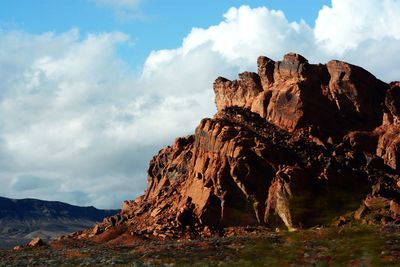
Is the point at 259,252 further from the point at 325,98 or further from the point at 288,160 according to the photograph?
the point at 325,98

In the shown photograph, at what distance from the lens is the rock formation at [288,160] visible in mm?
116794

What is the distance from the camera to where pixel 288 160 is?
411 feet

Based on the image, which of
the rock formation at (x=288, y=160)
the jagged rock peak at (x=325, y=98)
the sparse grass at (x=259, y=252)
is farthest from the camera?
the jagged rock peak at (x=325, y=98)

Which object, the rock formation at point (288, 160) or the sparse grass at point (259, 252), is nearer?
the sparse grass at point (259, 252)

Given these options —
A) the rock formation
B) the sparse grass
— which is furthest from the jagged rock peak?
the sparse grass

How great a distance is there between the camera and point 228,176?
12425cm

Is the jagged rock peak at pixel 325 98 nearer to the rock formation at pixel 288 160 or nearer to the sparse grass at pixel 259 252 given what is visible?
the rock formation at pixel 288 160

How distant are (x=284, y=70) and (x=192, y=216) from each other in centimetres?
4372

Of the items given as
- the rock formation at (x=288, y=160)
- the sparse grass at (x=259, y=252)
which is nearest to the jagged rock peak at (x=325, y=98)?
the rock formation at (x=288, y=160)

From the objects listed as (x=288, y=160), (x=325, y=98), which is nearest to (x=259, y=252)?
(x=288, y=160)

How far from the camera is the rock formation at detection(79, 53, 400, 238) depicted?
383 feet

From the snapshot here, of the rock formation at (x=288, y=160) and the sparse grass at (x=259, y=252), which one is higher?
the rock formation at (x=288, y=160)

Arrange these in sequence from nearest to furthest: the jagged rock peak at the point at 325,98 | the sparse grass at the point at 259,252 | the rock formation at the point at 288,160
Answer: the sparse grass at the point at 259,252 → the rock formation at the point at 288,160 → the jagged rock peak at the point at 325,98

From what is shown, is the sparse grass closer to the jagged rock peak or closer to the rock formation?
the rock formation
